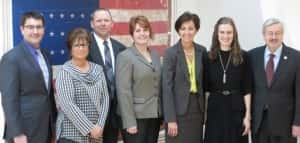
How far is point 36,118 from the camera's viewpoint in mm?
3740

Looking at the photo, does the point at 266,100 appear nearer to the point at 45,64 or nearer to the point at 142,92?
the point at 142,92

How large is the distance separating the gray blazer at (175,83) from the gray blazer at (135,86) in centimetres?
9

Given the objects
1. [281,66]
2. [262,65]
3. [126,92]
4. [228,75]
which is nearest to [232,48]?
[228,75]

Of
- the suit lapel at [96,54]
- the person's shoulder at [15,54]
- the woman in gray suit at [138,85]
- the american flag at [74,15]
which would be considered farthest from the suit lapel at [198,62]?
the person's shoulder at [15,54]

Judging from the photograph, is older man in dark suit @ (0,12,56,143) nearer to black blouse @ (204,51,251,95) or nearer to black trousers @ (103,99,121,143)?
black trousers @ (103,99,121,143)

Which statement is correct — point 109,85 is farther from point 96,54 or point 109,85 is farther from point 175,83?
point 175,83

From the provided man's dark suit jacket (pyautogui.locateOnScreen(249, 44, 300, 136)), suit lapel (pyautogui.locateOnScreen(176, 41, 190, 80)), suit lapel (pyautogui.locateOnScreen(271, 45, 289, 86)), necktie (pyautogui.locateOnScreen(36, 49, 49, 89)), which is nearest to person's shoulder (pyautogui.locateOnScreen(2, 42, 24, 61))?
necktie (pyautogui.locateOnScreen(36, 49, 49, 89))

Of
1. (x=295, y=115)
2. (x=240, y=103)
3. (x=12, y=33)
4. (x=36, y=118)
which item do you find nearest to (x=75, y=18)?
(x=12, y=33)

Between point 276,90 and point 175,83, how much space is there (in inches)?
32.2

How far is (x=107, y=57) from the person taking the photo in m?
4.21

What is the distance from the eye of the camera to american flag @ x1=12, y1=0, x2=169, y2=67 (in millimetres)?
4457

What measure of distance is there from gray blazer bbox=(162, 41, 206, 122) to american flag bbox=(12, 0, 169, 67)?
3.35ft

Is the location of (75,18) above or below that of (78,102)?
above

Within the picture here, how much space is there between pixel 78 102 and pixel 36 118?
31 cm
